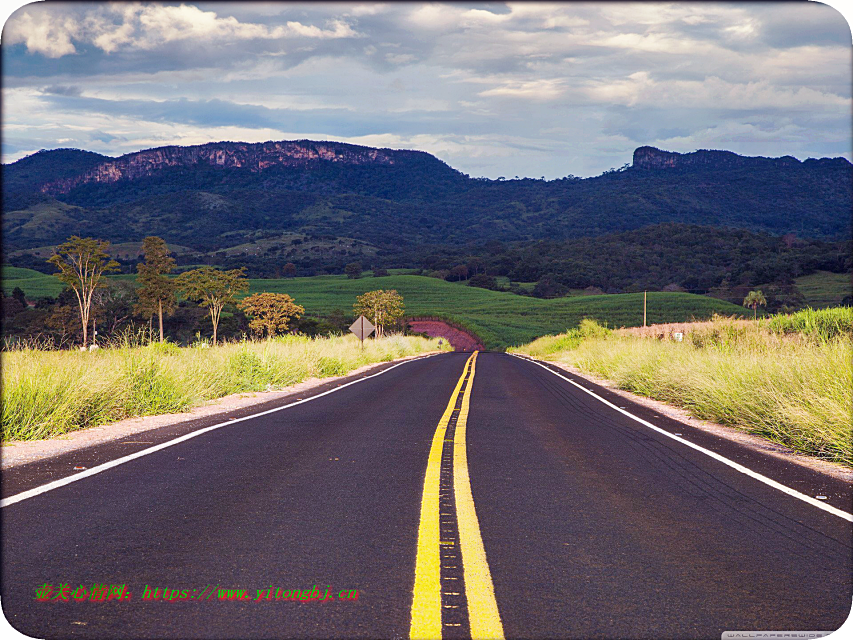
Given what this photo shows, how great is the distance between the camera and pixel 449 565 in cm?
430

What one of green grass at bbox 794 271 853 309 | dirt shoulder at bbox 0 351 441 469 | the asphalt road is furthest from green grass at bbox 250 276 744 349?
the asphalt road

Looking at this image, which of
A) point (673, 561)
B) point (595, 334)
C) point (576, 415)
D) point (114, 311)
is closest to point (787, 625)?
point (673, 561)

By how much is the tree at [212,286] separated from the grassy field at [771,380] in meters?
39.0

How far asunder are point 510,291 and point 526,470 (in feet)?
488

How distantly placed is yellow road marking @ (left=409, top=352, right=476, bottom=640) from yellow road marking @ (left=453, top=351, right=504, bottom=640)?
179 mm

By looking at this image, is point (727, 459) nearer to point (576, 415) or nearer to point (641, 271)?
point (576, 415)

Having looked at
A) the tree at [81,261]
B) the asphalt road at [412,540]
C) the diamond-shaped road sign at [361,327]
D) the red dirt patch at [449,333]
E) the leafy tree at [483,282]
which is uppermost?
the tree at [81,261]

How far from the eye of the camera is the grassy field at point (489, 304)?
305ft

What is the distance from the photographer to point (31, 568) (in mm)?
4160

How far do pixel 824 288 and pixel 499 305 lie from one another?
171 feet

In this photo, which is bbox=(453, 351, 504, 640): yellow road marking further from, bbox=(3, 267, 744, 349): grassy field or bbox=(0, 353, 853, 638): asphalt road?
bbox=(3, 267, 744, 349): grassy field

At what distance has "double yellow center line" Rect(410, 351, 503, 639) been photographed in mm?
3486

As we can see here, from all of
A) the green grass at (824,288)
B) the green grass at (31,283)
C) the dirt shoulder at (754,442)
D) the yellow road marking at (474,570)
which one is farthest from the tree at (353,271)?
the yellow road marking at (474,570)

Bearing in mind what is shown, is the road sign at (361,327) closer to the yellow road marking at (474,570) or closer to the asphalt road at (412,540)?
the asphalt road at (412,540)
